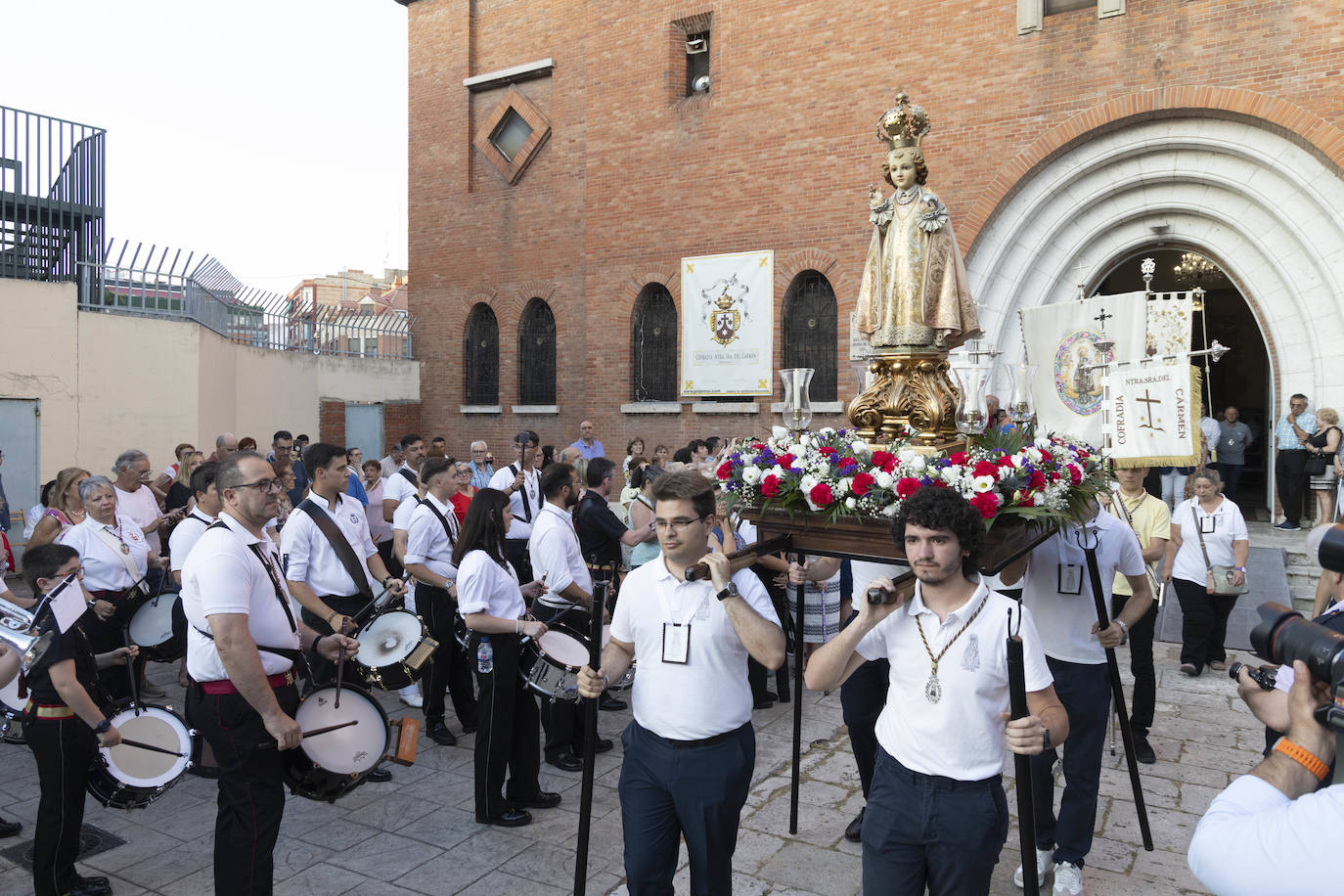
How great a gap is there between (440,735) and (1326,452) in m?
11.5

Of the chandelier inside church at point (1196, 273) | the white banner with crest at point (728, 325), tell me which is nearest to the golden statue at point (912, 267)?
the white banner with crest at point (728, 325)

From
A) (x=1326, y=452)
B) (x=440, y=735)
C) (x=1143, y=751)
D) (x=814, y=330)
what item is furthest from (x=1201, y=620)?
(x=814, y=330)

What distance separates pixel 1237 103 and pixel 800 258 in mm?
6375

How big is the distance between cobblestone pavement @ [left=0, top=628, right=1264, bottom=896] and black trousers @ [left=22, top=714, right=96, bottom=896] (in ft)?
1.02

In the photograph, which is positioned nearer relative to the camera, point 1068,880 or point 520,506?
point 1068,880

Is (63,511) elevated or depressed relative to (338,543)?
elevated

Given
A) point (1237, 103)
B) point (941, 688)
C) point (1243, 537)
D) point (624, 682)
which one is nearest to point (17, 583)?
point (624, 682)

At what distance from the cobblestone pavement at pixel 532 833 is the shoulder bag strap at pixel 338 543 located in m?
1.29

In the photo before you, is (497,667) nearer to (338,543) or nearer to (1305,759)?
(338,543)

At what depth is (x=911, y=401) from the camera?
198 inches

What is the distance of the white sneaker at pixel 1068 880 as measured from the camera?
4.56 meters

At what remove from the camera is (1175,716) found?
759cm

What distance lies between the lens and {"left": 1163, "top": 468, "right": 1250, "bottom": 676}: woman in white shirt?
326 inches

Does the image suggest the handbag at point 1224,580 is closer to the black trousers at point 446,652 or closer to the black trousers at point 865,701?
the black trousers at point 865,701
